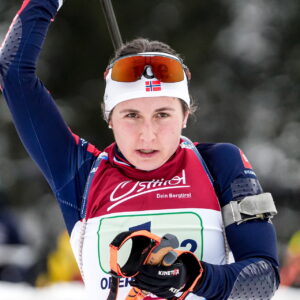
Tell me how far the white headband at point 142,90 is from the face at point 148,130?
0.6 inches

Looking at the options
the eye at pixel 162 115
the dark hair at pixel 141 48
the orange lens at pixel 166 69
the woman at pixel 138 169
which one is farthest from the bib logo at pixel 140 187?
the dark hair at pixel 141 48

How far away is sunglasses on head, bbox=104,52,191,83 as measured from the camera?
2164mm

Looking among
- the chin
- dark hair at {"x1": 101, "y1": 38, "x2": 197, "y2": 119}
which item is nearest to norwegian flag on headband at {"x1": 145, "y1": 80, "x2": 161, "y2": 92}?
dark hair at {"x1": 101, "y1": 38, "x2": 197, "y2": 119}

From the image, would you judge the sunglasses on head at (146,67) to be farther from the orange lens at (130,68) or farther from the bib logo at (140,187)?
the bib logo at (140,187)

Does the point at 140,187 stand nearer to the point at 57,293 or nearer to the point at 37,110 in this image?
the point at 37,110

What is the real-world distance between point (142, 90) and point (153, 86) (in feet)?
0.14

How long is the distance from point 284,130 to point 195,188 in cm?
724

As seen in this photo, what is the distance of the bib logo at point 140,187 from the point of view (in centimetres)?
214

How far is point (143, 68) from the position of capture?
7.14 feet

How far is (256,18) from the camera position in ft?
32.3

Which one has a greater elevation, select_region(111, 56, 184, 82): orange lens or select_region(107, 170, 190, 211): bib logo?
select_region(111, 56, 184, 82): orange lens

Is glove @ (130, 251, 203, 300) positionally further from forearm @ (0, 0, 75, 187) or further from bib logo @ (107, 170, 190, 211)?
forearm @ (0, 0, 75, 187)

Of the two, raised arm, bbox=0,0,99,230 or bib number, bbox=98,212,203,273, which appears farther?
raised arm, bbox=0,0,99,230

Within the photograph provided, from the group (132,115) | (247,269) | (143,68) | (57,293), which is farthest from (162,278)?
(57,293)
